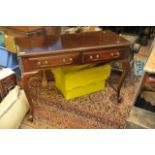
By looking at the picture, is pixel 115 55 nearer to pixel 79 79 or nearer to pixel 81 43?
pixel 81 43

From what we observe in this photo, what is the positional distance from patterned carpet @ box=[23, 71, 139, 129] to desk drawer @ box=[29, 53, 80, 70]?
54 cm

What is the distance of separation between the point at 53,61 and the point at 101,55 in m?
0.40

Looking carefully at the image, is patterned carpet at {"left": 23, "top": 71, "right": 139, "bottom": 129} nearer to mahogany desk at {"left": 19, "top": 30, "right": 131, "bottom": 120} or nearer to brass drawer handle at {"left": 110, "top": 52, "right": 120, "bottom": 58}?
mahogany desk at {"left": 19, "top": 30, "right": 131, "bottom": 120}

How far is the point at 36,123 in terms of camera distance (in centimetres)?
178

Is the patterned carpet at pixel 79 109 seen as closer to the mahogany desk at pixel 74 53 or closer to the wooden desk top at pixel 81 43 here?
the mahogany desk at pixel 74 53

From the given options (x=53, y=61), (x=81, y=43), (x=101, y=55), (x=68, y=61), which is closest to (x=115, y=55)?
(x=101, y=55)

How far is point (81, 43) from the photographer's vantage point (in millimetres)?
1651

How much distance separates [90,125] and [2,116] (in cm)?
73

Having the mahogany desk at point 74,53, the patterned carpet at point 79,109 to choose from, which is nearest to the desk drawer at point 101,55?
the mahogany desk at point 74,53

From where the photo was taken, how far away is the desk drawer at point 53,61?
4.87 feet

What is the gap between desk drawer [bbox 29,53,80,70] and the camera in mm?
1486

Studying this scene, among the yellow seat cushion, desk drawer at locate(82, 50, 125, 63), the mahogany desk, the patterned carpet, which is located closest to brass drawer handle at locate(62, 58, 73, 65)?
the mahogany desk

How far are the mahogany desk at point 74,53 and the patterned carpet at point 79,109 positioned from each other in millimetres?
193
